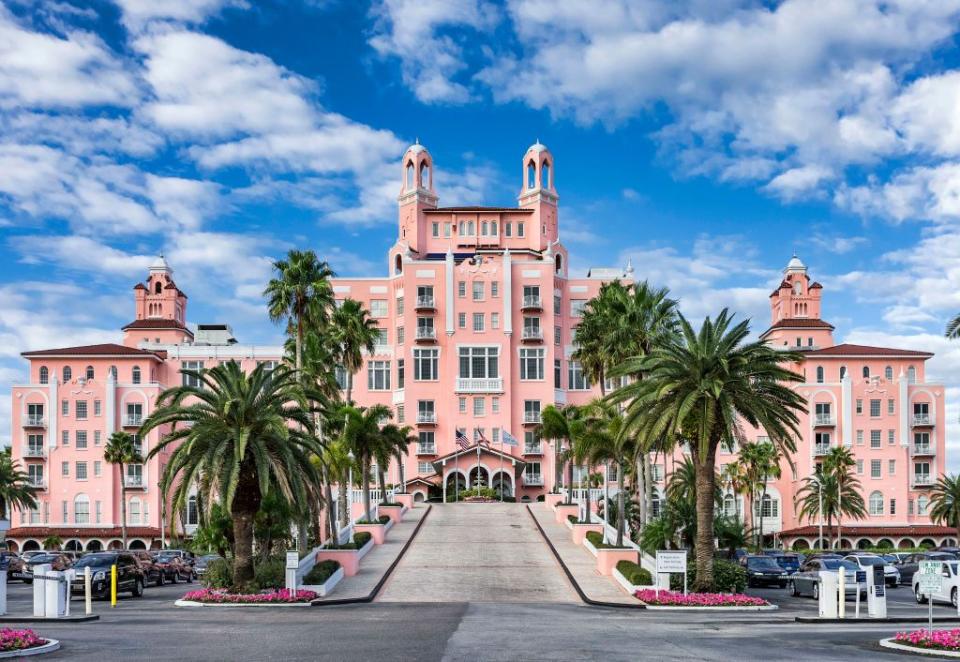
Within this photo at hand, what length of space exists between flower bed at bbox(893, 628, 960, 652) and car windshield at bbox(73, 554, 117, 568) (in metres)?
30.2

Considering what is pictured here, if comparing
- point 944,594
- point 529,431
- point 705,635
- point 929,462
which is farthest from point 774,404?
point 929,462

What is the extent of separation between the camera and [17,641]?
74.0 feet

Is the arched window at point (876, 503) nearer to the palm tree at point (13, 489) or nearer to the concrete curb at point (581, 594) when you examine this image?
the concrete curb at point (581, 594)

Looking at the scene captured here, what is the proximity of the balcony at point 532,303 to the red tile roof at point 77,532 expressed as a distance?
3626 cm

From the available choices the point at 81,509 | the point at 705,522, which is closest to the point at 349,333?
the point at 705,522

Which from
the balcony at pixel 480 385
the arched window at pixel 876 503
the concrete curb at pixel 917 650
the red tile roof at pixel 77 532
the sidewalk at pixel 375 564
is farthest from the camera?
the balcony at pixel 480 385

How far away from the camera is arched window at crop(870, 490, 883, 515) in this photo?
94375mm

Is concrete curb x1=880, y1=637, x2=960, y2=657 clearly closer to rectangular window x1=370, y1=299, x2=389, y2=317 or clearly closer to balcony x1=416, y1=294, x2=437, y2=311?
balcony x1=416, y1=294, x2=437, y2=311

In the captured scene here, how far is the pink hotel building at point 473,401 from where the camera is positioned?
3708 inches

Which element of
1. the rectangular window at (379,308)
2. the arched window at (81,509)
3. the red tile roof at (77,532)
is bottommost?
the red tile roof at (77,532)

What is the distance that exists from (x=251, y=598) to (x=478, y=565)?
13.4m

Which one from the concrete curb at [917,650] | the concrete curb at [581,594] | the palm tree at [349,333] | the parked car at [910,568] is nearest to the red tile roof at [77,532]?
the palm tree at [349,333]

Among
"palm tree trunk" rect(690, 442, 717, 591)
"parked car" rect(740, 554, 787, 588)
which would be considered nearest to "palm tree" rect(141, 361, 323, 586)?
Answer: "palm tree trunk" rect(690, 442, 717, 591)

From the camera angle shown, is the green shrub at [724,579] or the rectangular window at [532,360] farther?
the rectangular window at [532,360]
